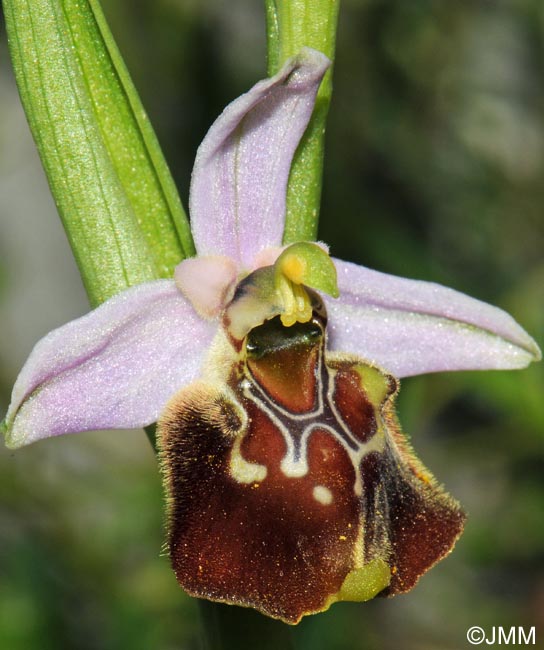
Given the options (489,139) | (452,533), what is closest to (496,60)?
(489,139)

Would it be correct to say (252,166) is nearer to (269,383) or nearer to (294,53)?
(294,53)

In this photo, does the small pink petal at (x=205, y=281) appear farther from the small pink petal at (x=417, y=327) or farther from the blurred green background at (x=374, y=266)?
the blurred green background at (x=374, y=266)

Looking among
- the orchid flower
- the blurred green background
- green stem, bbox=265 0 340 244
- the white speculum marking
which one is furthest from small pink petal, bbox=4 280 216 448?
the blurred green background

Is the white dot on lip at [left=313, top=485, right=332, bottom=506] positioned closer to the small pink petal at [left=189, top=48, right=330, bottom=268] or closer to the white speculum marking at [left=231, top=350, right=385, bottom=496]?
the white speculum marking at [left=231, top=350, right=385, bottom=496]

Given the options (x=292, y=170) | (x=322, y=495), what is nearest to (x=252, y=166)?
(x=292, y=170)

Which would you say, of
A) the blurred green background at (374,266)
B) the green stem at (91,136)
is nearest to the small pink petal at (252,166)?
the green stem at (91,136)

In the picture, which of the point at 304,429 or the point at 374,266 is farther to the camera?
the point at 374,266
